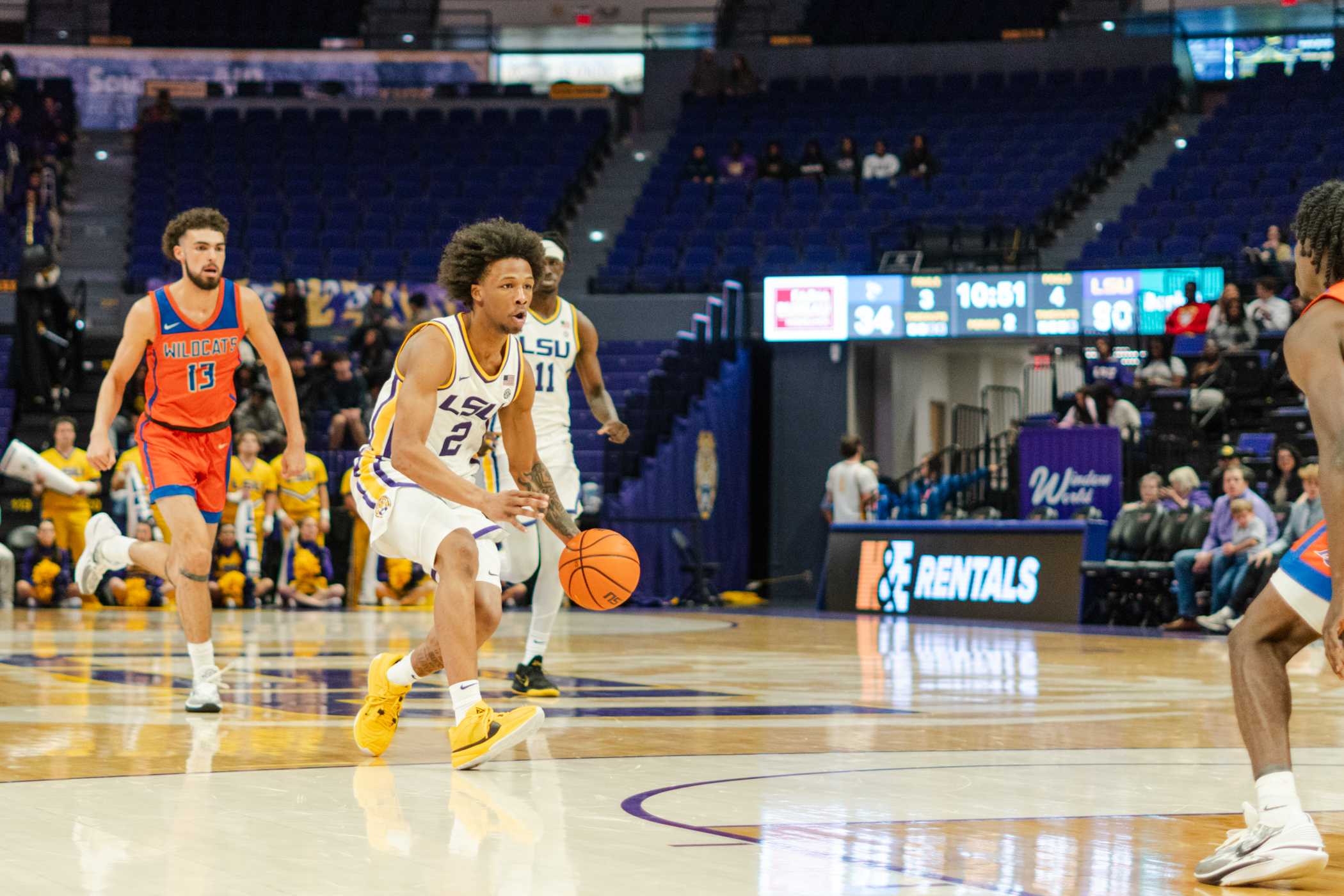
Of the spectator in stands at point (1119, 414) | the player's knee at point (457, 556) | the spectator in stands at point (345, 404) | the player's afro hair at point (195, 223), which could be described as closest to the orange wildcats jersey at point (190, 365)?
the player's afro hair at point (195, 223)

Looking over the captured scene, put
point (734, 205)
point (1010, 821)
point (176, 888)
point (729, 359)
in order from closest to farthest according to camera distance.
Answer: point (176, 888) → point (1010, 821) → point (729, 359) → point (734, 205)

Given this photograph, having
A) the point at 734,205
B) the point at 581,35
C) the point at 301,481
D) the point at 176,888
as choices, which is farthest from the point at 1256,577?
the point at 581,35

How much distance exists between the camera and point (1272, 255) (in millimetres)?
19109

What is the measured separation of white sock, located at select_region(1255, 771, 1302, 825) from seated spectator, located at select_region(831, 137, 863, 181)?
21825 mm

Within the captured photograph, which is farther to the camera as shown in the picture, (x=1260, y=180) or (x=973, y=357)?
(x=973, y=357)

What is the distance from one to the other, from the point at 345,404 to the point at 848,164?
34.2 ft

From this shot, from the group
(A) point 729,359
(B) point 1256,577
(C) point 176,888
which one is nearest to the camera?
(C) point 176,888

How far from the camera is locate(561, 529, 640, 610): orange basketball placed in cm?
544

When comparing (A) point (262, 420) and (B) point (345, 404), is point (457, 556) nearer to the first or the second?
(A) point (262, 420)

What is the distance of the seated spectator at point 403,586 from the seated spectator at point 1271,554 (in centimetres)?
714

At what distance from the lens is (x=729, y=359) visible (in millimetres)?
21203

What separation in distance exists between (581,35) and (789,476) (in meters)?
11.1

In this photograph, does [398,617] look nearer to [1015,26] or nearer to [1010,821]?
[1010,821]

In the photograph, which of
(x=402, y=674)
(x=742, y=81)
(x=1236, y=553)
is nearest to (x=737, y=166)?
(x=742, y=81)
